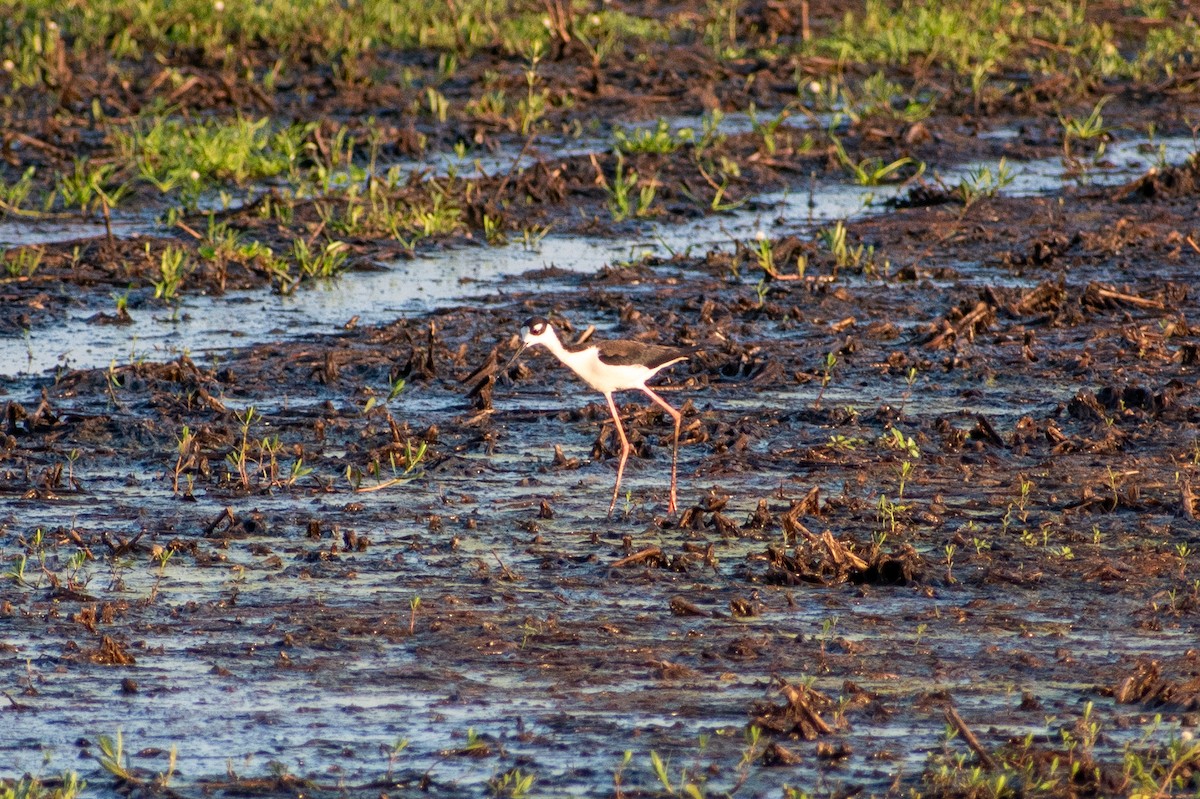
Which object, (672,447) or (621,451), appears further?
(672,447)

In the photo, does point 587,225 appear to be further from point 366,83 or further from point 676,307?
point 366,83

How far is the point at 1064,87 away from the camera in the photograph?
15750 mm

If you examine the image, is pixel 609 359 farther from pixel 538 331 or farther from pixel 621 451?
pixel 621 451

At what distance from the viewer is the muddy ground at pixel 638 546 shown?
16.3 feet

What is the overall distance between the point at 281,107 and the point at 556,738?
1080cm

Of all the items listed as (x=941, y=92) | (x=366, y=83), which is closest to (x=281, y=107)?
(x=366, y=83)

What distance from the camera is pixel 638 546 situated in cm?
666

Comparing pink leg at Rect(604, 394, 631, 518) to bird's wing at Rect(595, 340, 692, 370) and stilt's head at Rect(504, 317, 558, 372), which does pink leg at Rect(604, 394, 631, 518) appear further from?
stilt's head at Rect(504, 317, 558, 372)

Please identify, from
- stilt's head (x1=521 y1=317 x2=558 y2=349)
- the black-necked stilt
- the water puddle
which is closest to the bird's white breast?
the black-necked stilt

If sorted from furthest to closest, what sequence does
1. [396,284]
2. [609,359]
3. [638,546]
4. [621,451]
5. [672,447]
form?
[396,284], [672,447], [621,451], [609,359], [638,546]

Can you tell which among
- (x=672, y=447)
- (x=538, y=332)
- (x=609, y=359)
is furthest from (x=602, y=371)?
(x=672, y=447)

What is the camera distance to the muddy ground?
195 inches

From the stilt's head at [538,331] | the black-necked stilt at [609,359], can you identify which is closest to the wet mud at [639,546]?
the black-necked stilt at [609,359]

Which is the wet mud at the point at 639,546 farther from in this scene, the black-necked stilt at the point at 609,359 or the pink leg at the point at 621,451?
the black-necked stilt at the point at 609,359
